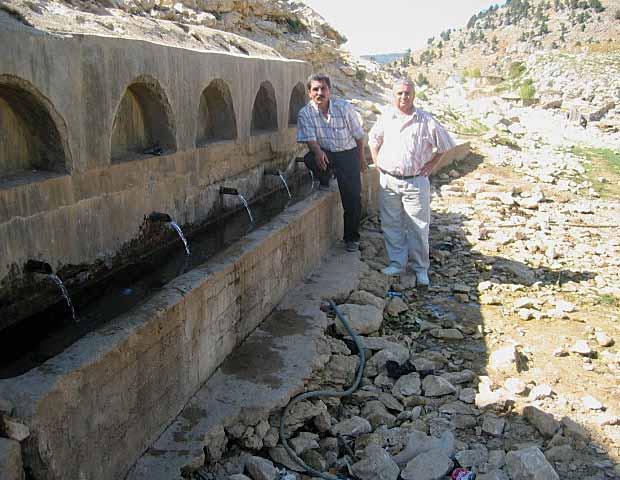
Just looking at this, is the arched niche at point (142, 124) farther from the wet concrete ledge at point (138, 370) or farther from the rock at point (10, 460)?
the rock at point (10, 460)

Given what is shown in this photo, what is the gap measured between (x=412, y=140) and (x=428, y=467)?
359cm

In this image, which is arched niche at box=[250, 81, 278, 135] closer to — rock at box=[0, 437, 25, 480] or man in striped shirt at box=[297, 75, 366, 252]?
man in striped shirt at box=[297, 75, 366, 252]

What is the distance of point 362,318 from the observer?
5.88 m

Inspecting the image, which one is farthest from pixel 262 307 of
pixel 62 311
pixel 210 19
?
pixel 210 19

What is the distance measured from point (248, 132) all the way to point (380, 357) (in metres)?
3.22

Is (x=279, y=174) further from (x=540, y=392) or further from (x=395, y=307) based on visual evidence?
(x=540, y=392)

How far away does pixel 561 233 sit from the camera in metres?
9.51

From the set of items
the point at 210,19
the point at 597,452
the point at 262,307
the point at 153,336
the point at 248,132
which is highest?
the point at 210,19

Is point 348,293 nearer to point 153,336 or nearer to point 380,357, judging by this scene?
point 380,357

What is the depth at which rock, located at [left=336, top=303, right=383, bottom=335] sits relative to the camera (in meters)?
5.78

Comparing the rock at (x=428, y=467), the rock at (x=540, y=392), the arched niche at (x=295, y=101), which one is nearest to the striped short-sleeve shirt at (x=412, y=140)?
the rock at (x=540, y=392)

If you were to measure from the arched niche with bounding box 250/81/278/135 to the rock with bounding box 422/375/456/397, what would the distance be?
Answer: 4.15 meters

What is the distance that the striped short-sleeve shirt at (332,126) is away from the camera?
278 inches

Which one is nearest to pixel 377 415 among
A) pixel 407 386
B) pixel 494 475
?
pixel 407 386
